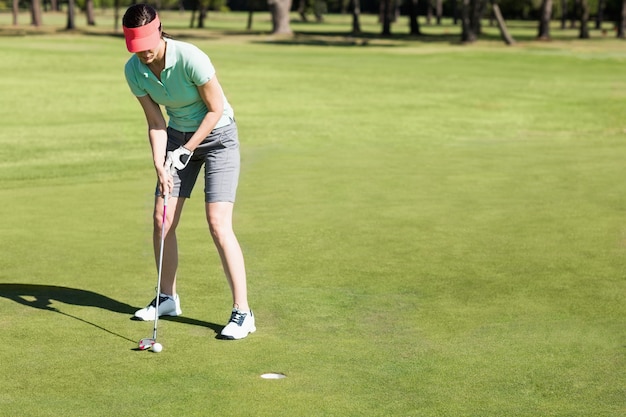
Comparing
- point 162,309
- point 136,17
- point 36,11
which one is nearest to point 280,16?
point 36,11

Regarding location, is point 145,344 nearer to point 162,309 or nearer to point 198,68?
point 162,309

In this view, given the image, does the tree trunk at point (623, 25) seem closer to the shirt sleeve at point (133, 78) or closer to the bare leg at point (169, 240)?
the bare leg at point (169, 240)

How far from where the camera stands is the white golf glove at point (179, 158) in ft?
23.9

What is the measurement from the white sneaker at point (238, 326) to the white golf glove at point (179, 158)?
37.3 inches

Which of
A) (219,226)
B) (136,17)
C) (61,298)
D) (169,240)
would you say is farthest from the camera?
(61,298)

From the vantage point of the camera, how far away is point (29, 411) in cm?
586

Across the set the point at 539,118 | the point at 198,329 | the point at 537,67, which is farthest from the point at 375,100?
the point at 198,329

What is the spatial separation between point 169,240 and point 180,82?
1.22m

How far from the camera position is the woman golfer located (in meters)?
7.03

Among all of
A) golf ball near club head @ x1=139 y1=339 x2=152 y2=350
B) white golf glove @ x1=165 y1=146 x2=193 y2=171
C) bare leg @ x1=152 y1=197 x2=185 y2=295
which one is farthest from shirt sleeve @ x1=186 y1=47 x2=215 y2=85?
golf ball near club head @ x1=139 y1=339 x2=152 y2=350

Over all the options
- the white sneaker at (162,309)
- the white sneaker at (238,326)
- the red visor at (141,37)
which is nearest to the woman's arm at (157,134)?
the red visor at (141,37)

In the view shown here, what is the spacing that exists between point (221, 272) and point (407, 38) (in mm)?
61557

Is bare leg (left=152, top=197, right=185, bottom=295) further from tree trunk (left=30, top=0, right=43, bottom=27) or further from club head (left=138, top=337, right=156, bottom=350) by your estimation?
tree trunk (left=30, top=0, right=43, bottom=27)

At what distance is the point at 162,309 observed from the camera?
25.5 ft
